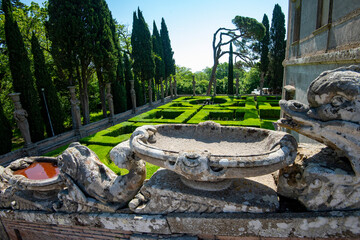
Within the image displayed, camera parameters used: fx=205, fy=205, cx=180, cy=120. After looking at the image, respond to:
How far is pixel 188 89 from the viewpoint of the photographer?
3694 cm

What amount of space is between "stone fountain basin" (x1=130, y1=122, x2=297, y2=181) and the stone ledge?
0.63 m

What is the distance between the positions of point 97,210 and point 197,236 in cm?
177

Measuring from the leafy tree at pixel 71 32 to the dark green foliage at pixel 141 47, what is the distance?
7555 mm

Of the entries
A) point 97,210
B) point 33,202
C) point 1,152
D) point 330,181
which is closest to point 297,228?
point 330,181

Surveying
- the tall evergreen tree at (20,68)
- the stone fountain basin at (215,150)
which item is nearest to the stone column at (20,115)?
the tall evergreen tree at (20,68)

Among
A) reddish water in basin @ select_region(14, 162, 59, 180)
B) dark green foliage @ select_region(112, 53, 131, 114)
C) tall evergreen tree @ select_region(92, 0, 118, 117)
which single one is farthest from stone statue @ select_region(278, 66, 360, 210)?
dark green foliage @ select_region(112, 53, 131, 114)

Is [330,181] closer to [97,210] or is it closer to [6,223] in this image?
[97,210]

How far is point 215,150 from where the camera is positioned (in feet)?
11.9

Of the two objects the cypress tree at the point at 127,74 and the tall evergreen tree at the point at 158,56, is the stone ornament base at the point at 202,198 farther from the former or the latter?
the tall evergreen tree at the point at 158,56

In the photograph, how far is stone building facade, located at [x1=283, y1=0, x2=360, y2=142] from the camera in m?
3.70

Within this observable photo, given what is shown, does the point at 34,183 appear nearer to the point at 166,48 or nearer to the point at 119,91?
the point at 119,91

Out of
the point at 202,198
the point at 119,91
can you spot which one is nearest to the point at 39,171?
the point at 202,198

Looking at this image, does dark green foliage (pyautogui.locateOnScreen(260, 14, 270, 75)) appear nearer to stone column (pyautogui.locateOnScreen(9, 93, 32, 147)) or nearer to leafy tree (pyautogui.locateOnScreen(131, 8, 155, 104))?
leafy tree (pyautogui.locateOnScreen(131, 8, 155, 104))

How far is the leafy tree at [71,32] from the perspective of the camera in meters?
12.6
